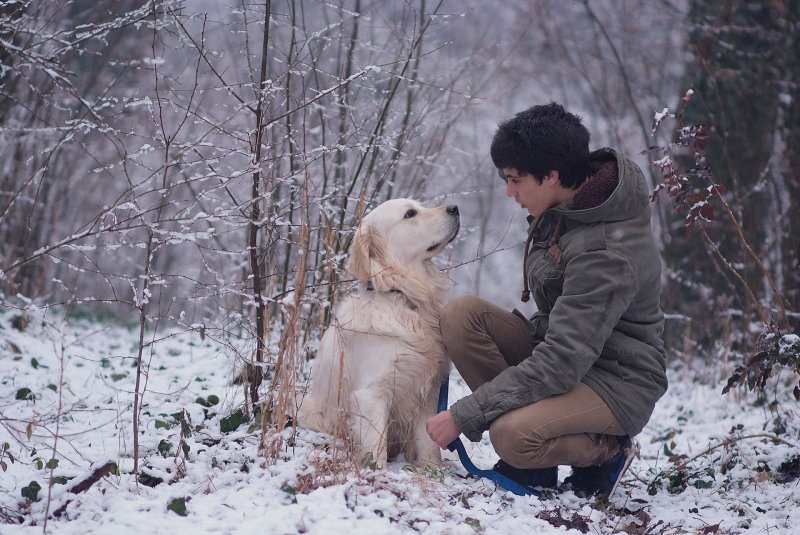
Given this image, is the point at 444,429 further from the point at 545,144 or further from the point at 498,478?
the point at 545,144

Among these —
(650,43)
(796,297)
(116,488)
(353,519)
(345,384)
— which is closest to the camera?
(353,519)

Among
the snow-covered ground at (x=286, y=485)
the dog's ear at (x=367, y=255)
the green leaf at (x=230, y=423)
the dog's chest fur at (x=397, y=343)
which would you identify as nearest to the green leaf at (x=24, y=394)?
the snow-covered ground at (x=286, y=485)

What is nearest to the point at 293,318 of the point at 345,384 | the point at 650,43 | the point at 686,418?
the point at 345,384

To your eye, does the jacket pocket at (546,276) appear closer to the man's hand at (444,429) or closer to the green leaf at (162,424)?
the man's hand at (444,429)

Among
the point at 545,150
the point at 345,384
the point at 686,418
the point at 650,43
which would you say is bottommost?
the point at 686,418

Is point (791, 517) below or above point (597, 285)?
below

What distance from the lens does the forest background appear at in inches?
119

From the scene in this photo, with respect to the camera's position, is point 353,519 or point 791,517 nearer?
point 353,519

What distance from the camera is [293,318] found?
9.15 ft

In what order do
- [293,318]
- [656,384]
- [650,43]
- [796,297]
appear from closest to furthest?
[293,318] < [656,384] < [796,297] < [650,43]

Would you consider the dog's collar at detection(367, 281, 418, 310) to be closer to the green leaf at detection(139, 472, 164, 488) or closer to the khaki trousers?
the khaki trousers

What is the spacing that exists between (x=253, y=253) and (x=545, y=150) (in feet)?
4.26

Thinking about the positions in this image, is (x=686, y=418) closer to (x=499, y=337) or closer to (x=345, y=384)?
(x=499, y=337)

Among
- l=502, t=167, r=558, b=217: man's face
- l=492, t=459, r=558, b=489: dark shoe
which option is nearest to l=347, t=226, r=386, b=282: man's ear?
l=502, t=167, r=558, b=217: man's face
